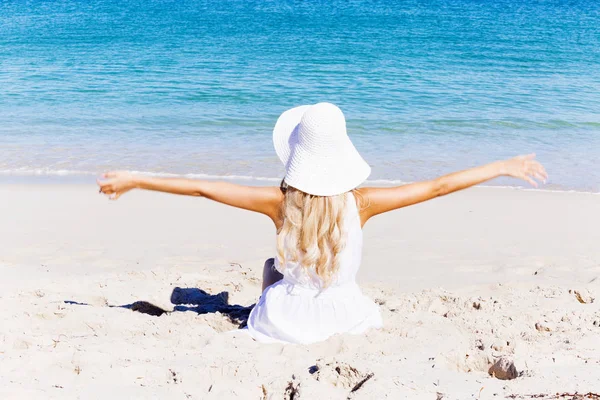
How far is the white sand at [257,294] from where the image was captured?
3020mm

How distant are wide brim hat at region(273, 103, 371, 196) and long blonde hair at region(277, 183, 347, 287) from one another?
0.07m

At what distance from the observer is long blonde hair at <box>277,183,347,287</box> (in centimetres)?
327

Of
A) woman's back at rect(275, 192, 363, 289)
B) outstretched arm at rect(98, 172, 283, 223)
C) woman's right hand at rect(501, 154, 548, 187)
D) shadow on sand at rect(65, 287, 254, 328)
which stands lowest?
shadow on sand at rect(65, 287, 254, 328)

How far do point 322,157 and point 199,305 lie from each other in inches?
81.2

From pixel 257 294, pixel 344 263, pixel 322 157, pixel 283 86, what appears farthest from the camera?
pixel 283 86

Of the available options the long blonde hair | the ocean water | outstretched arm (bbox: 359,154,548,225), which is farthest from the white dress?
the ocean water

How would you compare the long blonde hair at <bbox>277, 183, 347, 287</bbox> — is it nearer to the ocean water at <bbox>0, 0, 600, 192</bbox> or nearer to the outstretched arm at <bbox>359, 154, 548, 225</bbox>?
the outstretched arm at <bbox>359, 154, 548, 225</bbox>

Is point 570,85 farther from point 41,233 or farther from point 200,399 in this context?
point 200,399

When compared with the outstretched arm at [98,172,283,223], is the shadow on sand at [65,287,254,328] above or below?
below

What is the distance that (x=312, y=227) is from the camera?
3.27 m

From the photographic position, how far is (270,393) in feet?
9.60

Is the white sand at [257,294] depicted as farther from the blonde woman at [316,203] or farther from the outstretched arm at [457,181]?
the outstretched arm at [457,181]

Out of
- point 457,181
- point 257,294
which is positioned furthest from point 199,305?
point 457,181

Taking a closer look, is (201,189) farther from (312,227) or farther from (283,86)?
(283,86)
